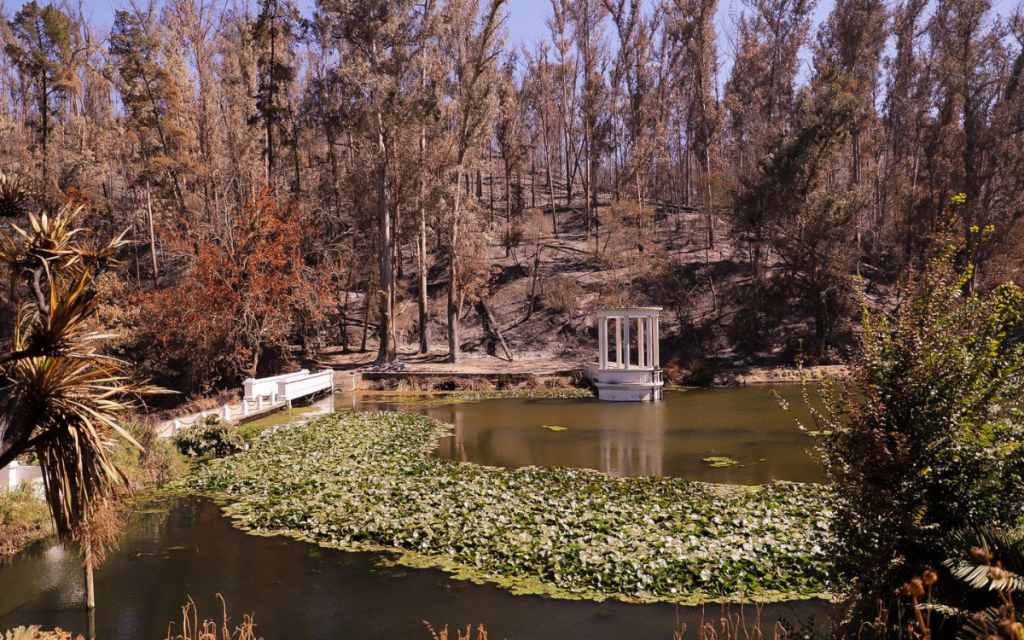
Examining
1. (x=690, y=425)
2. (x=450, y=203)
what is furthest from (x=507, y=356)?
(x=690, y=425)

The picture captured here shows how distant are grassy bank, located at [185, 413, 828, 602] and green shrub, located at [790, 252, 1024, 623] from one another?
27.7 inches

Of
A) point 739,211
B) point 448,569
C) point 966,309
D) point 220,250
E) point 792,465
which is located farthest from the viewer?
point 739,211

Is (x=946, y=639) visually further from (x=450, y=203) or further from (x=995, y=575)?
(x=450, y=203)

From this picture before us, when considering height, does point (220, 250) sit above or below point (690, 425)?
above

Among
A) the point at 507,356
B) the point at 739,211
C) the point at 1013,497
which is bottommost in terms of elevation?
the point at 507,356

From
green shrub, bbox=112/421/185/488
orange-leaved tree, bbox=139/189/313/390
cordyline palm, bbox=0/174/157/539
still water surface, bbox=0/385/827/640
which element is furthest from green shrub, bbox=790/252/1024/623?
orange-leaved tree, bbox=139/189/313/390

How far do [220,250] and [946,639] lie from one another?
26.2 metres

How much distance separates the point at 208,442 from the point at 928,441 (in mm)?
14035

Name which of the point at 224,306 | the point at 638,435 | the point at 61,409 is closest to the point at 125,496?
the point at 61,409

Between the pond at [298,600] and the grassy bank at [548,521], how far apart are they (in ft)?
1.19

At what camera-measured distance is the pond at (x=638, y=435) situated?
13781 mm

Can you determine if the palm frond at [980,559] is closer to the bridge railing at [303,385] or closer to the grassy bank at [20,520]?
the grassy bank at [20,520]

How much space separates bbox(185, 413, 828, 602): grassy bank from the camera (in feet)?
25.8

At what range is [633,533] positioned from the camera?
9.07 m
